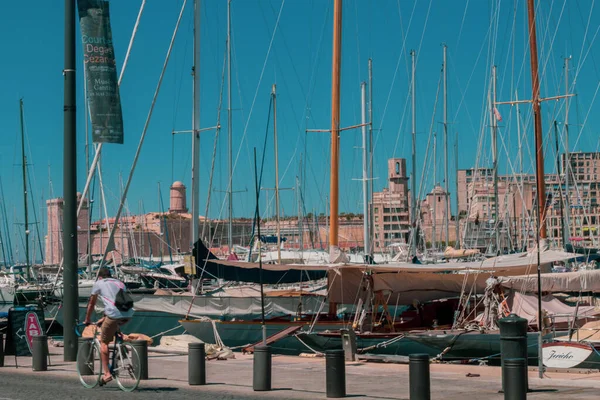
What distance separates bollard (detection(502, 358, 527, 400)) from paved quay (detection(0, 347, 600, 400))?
1.25 meters

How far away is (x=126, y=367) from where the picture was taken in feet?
41.9

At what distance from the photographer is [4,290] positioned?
62.2m

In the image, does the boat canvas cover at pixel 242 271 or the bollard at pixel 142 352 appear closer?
the bollard at pixel 142 352

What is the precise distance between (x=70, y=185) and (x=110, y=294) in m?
3.72

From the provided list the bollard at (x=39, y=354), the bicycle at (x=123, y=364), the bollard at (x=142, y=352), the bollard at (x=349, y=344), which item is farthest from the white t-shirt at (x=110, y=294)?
the bollard at (x=349, y=344)

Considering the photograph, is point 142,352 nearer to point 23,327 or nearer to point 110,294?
point 110,294

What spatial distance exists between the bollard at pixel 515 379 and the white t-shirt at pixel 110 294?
17.4 feet

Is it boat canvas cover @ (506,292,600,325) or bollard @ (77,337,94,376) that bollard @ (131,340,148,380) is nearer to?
bollard @ (77,337,94,376)

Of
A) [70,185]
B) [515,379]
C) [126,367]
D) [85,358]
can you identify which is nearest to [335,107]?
[70,185]

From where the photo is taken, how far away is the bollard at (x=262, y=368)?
1276 cm

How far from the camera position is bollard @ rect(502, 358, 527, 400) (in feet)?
34.6

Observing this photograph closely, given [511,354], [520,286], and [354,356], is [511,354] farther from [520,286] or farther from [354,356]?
[520,286]

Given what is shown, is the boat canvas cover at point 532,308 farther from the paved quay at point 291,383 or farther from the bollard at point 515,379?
the bollard at point 515,379

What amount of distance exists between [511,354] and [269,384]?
3.33 m
